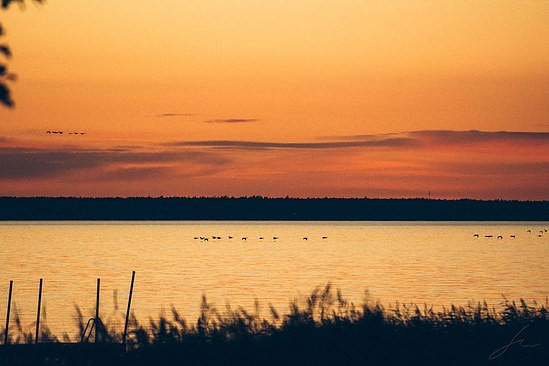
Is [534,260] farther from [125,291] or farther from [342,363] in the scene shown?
[342,363]

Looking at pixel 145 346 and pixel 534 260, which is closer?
pixel 145 346

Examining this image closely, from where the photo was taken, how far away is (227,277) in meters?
75.9

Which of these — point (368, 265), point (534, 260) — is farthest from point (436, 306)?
point (534, 260)

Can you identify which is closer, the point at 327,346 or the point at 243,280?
the point at 327,346

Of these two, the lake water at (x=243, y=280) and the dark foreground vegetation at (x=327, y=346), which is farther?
the lake water at (x=243, y=280)

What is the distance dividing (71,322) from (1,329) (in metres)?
4.28

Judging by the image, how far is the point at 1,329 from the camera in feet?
132

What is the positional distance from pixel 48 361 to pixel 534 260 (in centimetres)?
8524

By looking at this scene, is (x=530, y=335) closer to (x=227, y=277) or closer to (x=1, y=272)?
(x=227, y=277)

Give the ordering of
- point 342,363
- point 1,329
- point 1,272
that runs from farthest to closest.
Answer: point 1,272 → point 1,329 → point 342,363

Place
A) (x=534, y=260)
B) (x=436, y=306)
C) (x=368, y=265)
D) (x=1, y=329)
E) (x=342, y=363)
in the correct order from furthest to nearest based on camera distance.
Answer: (x=534, y=260) → (x=368, y=265) → (x=436, y=306) → (x=1, y=329) → (x=342, y=363)

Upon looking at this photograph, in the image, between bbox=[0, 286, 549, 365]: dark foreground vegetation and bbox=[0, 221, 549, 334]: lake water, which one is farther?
bbox=[0, 221, 549, 334]: lake water

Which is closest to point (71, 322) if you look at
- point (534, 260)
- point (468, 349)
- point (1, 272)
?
point (468, 349)

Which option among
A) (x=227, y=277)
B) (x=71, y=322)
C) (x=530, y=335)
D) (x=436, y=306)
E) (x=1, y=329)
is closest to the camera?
(x=530, y=335)
